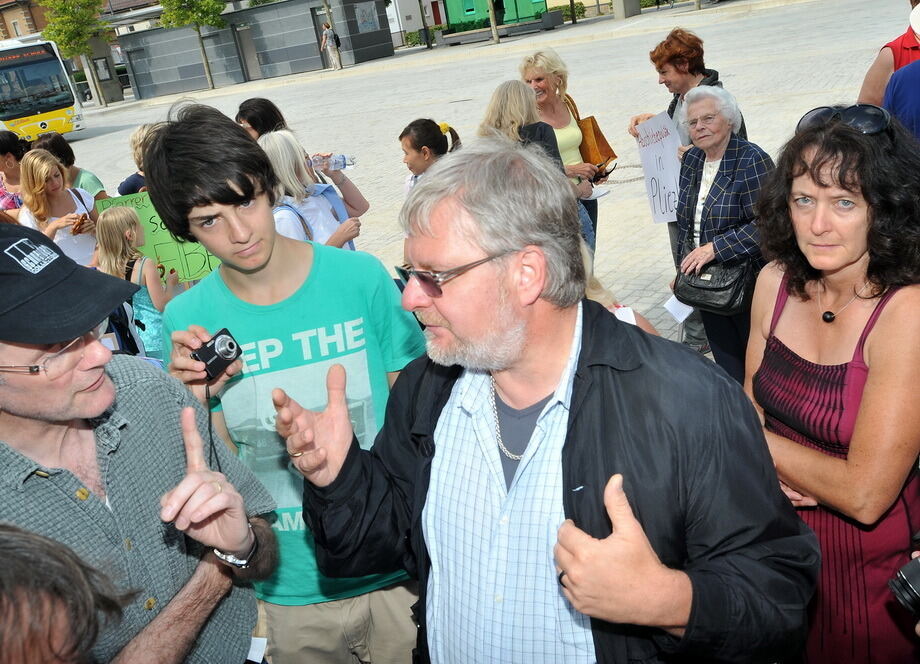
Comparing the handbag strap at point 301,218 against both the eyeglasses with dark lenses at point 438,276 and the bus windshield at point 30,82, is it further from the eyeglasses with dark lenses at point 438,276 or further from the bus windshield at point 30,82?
the bus windshield at point 30,82

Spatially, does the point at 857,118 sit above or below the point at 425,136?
above

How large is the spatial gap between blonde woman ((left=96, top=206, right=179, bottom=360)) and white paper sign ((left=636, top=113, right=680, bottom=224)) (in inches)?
140

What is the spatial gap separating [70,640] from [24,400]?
0.80m

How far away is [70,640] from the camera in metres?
1.31

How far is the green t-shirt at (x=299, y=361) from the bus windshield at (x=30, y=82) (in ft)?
90.1

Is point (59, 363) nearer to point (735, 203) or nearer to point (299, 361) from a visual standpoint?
point (299, 361)

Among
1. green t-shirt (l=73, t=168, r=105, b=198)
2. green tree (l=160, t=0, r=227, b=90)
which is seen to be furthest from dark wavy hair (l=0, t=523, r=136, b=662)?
green tree (l=160, t=0, r=227, b=90)

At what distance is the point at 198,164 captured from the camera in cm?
265

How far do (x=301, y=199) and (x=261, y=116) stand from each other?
125cm

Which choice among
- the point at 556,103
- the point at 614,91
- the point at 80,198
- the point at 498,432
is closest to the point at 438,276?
the point at 498,432

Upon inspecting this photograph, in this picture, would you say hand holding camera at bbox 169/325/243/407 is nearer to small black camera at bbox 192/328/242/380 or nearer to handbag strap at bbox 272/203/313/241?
small black camera at bbox 192/328/242/380

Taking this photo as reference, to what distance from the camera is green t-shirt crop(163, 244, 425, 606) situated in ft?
8.92

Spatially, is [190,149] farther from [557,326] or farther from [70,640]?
[70,640]

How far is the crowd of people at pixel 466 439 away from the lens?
1790 millimetres
